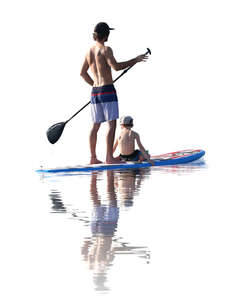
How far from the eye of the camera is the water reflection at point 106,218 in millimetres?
6133

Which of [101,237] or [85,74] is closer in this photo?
[101,237]

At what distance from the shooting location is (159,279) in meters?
5.70

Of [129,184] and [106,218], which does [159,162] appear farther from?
[106,218]

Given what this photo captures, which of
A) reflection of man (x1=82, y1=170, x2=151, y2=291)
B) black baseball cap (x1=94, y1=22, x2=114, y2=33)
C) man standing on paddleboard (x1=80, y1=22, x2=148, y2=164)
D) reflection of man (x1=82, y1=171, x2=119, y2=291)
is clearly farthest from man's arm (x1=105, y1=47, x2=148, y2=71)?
reflection of man (x1=82, y1=171, x2=119, y2=291)

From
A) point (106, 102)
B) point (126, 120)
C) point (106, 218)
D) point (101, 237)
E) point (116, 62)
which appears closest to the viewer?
point (101, 237)

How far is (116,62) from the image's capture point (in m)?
12.6

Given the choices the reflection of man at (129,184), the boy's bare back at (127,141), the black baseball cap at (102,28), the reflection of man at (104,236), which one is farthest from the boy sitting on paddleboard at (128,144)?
the reflection of man at (104,236)

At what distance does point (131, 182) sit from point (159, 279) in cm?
562

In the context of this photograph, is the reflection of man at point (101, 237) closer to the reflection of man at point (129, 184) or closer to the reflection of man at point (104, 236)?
the reflection of man at point (104, 236)

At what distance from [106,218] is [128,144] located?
5.33 metres

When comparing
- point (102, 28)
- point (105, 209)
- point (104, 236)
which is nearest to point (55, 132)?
point (102, 28)

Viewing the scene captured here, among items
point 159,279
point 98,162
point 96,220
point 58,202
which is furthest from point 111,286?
point 98,162

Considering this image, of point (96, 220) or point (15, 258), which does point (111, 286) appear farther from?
point (96, 220)

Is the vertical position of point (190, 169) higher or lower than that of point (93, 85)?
lower
